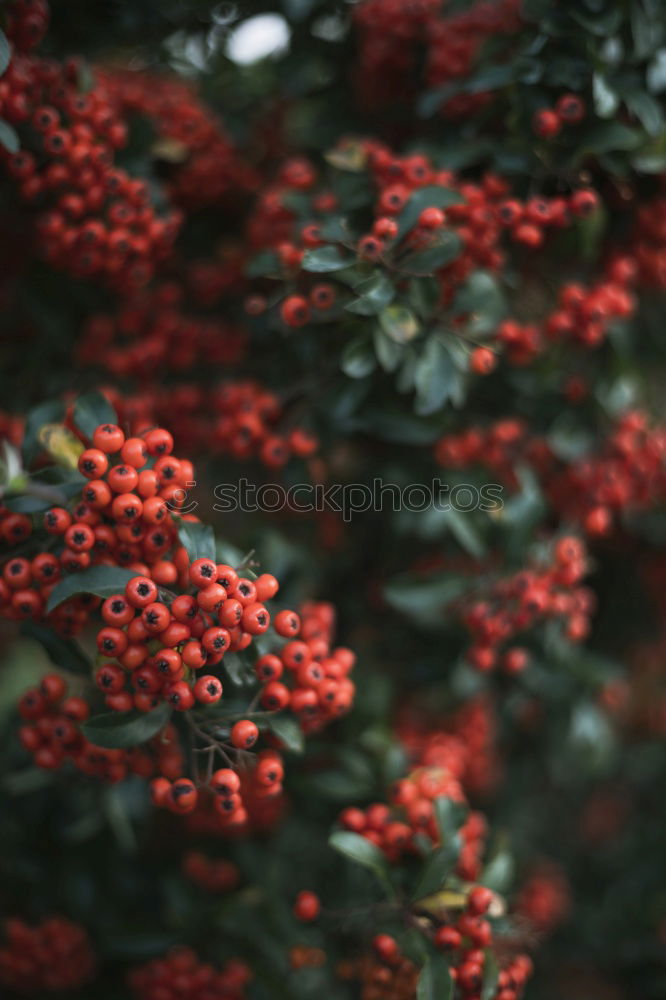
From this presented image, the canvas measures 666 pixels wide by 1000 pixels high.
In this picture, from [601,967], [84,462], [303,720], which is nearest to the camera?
[84,462]

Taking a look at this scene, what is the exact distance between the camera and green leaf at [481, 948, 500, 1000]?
1.68 meters

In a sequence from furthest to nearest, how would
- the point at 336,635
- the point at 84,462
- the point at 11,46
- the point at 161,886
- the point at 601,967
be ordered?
the point at 601,967
the point at 336,635
the point at 161,886
the point at 11,46
the point at 84,462

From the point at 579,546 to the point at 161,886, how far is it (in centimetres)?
169

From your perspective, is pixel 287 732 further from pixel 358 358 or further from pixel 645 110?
pixel 645 110

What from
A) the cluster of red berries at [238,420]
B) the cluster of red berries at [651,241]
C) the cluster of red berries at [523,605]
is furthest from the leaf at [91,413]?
the cluster of red berries at [651,241]

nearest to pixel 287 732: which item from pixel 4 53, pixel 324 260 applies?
pixel 324 260

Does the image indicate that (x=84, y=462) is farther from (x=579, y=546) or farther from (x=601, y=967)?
(x=601, y=967)

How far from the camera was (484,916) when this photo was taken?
1.86 meters

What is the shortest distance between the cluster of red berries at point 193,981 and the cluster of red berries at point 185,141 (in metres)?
2.39

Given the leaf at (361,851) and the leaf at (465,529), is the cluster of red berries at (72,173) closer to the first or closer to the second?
the leaf at (465,529)

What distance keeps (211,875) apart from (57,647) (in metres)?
1.10

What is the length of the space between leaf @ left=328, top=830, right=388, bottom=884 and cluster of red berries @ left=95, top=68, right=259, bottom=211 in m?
2.11

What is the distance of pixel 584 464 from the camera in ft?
8.43

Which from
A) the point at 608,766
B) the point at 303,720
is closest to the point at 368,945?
the point at 303,720
